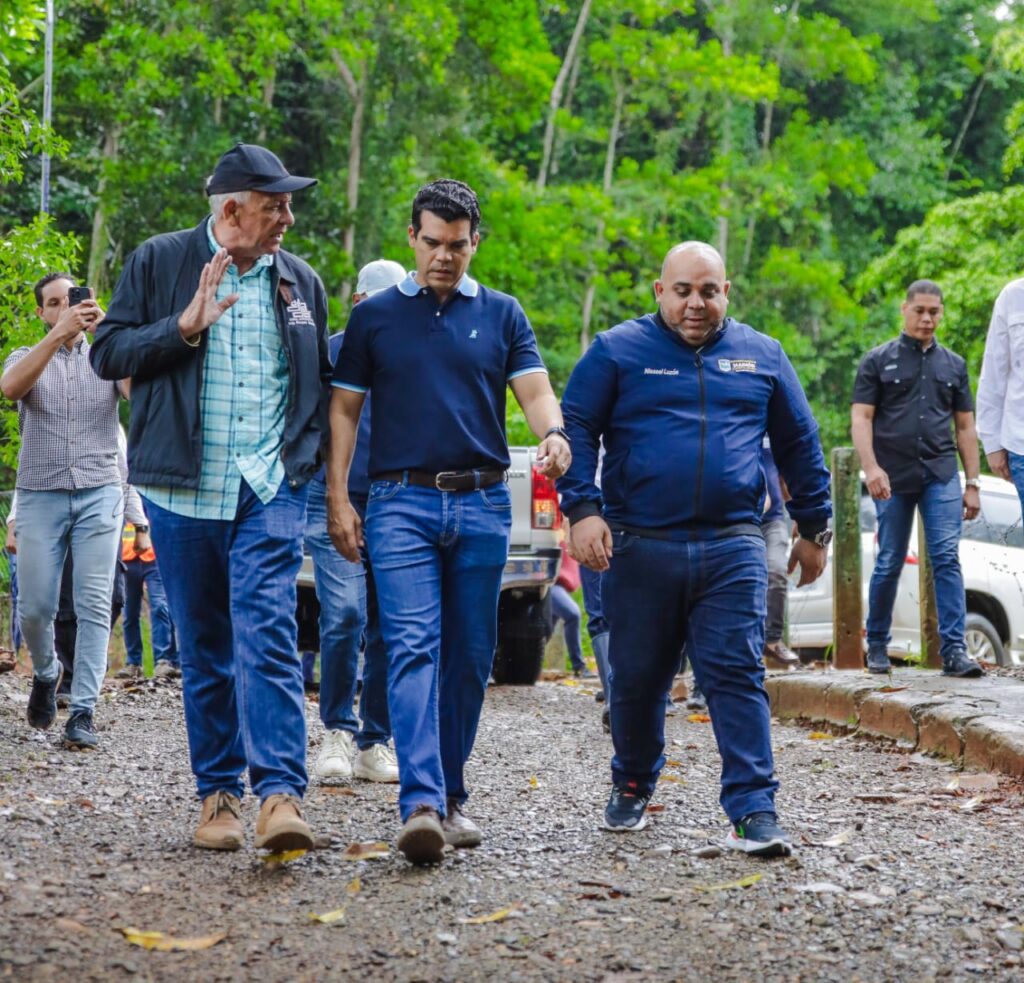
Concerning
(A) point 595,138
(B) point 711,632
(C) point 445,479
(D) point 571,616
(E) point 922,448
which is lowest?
(D) point 571,616

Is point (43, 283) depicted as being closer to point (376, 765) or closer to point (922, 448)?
→ point (376, 765)

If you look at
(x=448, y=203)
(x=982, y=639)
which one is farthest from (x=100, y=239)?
(x=448, y=203)

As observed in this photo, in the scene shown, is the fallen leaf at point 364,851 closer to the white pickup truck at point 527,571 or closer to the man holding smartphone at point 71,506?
the man holding smartphone at point 71,506

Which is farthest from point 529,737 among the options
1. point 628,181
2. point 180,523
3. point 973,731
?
point 628,181

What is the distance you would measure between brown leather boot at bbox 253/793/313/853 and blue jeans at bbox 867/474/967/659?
5.83 meters

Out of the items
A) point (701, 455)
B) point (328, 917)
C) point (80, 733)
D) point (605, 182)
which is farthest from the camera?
point (605, 182)

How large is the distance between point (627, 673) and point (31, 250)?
494 cm

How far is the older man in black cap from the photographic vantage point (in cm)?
544

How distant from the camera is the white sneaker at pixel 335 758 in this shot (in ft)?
24.2

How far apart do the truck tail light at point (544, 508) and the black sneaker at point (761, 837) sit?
679cm

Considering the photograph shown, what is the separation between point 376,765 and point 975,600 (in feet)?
29.9

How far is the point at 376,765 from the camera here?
735 cm

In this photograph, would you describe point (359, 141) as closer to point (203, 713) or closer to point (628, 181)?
point (628, 181)

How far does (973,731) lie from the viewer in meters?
8.27
